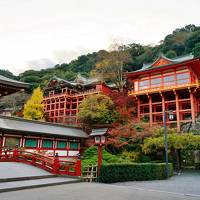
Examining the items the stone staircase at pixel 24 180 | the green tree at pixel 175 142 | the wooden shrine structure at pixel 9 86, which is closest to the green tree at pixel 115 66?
the green tree at pixel 175 142

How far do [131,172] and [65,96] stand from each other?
29.7 meters

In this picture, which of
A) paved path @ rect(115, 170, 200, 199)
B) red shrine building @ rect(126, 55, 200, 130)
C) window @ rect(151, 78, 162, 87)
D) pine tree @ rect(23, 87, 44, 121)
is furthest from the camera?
pine tree @ rect(23, 87, 44, 121)

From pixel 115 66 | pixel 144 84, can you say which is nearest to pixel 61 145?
pixel 144 84

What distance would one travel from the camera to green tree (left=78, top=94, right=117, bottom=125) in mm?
28547

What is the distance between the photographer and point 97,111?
28688 millimetres

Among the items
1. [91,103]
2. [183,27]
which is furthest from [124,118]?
[183,27]

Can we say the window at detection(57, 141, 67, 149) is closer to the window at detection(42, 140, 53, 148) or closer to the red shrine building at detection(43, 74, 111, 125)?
the window at detection(42, 140, 53, 148)

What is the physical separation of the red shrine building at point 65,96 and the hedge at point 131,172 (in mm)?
Result: 24485

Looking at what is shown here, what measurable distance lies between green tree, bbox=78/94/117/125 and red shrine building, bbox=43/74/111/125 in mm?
9570

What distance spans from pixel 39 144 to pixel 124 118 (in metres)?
11.0

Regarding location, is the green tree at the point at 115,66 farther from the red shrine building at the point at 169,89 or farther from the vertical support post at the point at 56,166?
the vertical support post at the point at 56,166

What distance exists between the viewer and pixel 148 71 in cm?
3247

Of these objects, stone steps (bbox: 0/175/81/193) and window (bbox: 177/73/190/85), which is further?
window (bbox: 177/73/190/85)

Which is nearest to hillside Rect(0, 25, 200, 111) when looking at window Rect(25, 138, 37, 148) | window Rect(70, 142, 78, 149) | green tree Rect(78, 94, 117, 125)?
green tree Rect(78, 94, 117, 125)
